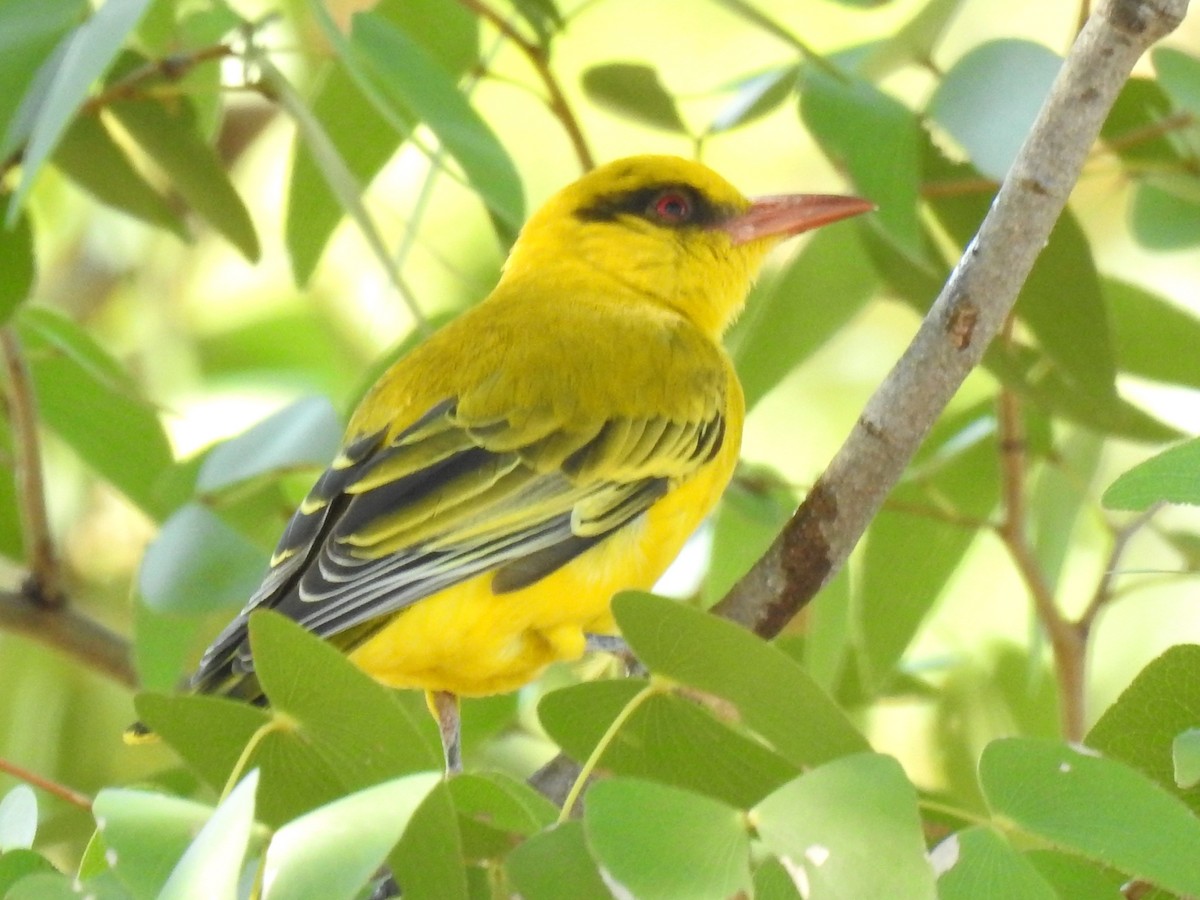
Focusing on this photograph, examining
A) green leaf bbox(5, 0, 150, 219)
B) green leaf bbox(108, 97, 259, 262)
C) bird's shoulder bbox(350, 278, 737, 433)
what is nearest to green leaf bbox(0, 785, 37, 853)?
green leaf bbox(5, 0, 150, 219)

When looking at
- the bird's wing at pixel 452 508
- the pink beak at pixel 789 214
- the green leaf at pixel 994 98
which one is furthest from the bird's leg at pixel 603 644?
the green leaf at pixel 994 98

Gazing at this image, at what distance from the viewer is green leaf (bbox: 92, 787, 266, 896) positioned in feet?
4.50

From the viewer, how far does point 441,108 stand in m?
2.40

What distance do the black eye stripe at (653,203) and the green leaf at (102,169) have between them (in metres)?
0.84

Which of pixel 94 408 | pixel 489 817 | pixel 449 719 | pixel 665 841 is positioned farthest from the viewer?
pixel 94 408

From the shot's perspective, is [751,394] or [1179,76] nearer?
[1179,76]

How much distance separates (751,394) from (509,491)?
0.61m

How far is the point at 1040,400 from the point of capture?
8.75 ft

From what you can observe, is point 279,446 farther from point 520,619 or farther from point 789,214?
point 789,214

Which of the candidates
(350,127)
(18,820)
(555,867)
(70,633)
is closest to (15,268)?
(350,127)

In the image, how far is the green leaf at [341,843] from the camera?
48.9 inches

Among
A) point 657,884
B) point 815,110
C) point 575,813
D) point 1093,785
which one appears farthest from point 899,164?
point 657,884

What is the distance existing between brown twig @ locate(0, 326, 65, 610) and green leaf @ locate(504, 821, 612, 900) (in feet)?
5.58

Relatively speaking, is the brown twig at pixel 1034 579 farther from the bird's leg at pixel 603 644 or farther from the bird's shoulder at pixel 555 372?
the bird's leg at pixel 603 644
